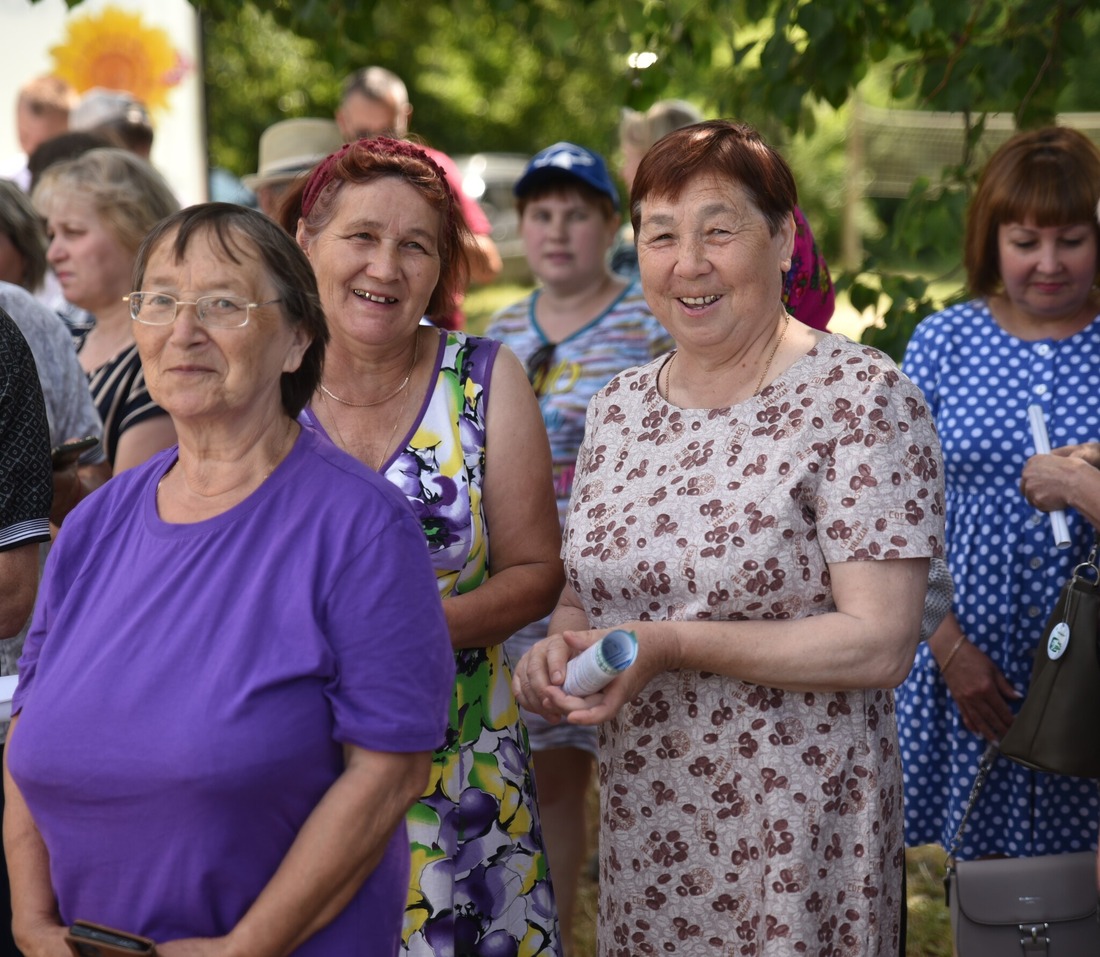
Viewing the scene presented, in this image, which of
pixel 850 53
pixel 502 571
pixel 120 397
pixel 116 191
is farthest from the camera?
pixel 850 53

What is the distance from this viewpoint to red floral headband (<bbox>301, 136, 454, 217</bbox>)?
2480 millimetres

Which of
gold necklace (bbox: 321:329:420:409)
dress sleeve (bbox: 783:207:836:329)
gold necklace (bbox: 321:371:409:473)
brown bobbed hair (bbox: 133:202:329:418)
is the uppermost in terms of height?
brown bobbed hair (bbox: 133:202:329:418)

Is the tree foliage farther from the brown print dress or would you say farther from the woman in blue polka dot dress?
the brown print dress

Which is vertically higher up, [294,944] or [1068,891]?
[294,944]

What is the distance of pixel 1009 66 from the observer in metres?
3.79

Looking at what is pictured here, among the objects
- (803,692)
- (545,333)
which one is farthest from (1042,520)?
(545,333)

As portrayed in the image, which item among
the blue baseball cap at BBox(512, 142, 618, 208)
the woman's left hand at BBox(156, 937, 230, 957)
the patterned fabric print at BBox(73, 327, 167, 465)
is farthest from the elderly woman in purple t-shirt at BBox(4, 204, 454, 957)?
the blue baseball cap at BBox(512, 142, 618, 208)

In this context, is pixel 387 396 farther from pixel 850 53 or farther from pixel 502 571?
pixel 850 53

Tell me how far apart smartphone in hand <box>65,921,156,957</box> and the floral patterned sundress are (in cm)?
70

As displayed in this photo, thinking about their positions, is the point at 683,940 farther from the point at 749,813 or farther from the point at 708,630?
the point at 708,630

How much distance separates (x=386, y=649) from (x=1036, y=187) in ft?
7.20

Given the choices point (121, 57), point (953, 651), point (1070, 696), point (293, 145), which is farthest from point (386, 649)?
point (121, 57)

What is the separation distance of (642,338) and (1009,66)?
1.32 m

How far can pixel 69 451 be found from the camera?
2.81 meters
